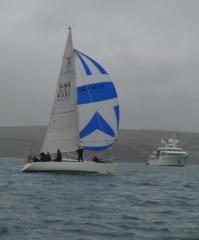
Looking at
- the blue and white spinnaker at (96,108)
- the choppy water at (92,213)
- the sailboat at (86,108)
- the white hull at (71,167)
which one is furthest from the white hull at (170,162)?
the choppy water at (92,213)

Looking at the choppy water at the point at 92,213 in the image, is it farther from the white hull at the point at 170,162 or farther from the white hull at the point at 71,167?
the white hull at the point at 170,162

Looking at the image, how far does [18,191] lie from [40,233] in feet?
42.3

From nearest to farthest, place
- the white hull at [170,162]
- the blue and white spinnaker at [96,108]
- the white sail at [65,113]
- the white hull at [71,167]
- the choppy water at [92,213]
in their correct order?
1. the choppy water at [92,213]
2. the white hull at [71,167]
3. the blue and white spinnaker at [96,108]
4. the white sail at [65,113]
5. the white hull at [170,162]

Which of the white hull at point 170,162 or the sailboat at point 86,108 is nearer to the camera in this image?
the sailboat at point 86,108

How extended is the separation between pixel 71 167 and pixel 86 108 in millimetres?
4748

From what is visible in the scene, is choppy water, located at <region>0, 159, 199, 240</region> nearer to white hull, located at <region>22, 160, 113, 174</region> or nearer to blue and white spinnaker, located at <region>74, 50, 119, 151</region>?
white hull, located at <region>22, 160, 113, 174</region>

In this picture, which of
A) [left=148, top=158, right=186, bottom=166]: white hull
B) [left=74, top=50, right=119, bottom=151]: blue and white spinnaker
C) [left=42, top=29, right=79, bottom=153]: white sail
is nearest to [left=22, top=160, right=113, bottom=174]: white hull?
[left=74, top=50, right=119, bottom=151]: blue and white spinnaker

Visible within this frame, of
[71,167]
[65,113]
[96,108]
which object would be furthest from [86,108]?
[71,167]

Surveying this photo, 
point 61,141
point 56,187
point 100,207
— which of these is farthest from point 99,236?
point 61,141

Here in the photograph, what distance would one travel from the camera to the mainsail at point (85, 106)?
149 feet

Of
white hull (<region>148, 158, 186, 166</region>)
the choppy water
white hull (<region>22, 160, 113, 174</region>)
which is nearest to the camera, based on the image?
the choppy water

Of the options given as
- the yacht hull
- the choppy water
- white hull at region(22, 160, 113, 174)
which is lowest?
the yacht hull

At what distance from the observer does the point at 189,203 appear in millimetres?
28438

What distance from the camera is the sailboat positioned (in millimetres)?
45344
